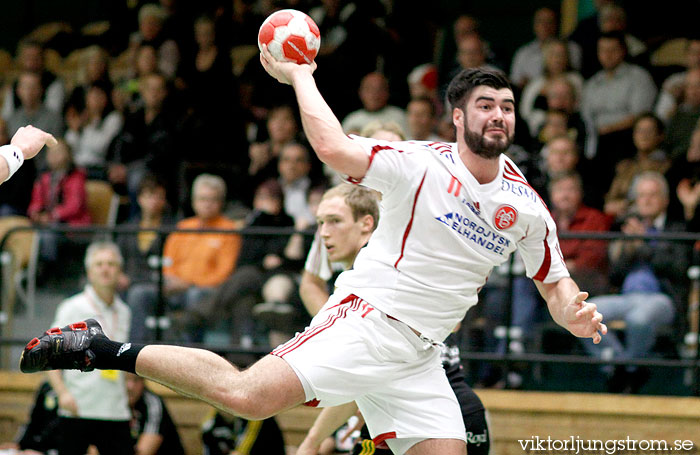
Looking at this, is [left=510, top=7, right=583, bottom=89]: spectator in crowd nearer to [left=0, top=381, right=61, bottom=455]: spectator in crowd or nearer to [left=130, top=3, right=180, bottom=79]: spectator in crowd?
[left=130, top=3, right=180, bottom=79]: spectator in crowd

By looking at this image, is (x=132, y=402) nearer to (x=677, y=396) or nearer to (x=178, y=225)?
(x=178, y=225)

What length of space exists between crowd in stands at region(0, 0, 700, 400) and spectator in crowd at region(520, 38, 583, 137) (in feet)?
0.07

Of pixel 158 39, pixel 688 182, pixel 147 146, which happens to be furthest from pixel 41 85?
pixel 688 182

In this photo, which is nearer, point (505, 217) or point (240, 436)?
point (505, 217)

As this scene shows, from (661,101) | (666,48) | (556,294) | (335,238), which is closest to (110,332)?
(335,238)

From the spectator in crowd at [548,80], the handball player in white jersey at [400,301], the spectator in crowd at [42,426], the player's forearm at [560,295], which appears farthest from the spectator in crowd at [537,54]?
the handball player in white jersey at [400,301]

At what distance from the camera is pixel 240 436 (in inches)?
320

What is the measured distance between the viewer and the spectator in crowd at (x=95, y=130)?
11258mm

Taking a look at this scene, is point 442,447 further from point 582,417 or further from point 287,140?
point 287,140

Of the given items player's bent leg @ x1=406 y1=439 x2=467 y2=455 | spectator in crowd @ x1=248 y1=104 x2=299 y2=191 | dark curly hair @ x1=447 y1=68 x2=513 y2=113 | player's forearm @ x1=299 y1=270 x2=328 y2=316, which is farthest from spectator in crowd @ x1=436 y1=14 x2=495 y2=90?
player's bent leg @ x1=406 y1=439 x2=467 y2=455

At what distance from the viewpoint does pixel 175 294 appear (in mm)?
8531

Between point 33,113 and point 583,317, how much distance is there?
27.6ft

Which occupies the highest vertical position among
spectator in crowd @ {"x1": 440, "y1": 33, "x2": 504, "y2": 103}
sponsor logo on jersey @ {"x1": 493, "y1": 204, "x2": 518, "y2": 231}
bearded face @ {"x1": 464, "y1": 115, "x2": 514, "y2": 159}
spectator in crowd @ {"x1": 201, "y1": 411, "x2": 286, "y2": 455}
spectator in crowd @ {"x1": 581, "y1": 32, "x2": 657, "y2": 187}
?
spectator in crowd @ {"x1": 440, "y1": 33, "x2": 504, "y2": 103}

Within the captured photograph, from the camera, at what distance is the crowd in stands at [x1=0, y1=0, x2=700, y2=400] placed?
26.9 feet
